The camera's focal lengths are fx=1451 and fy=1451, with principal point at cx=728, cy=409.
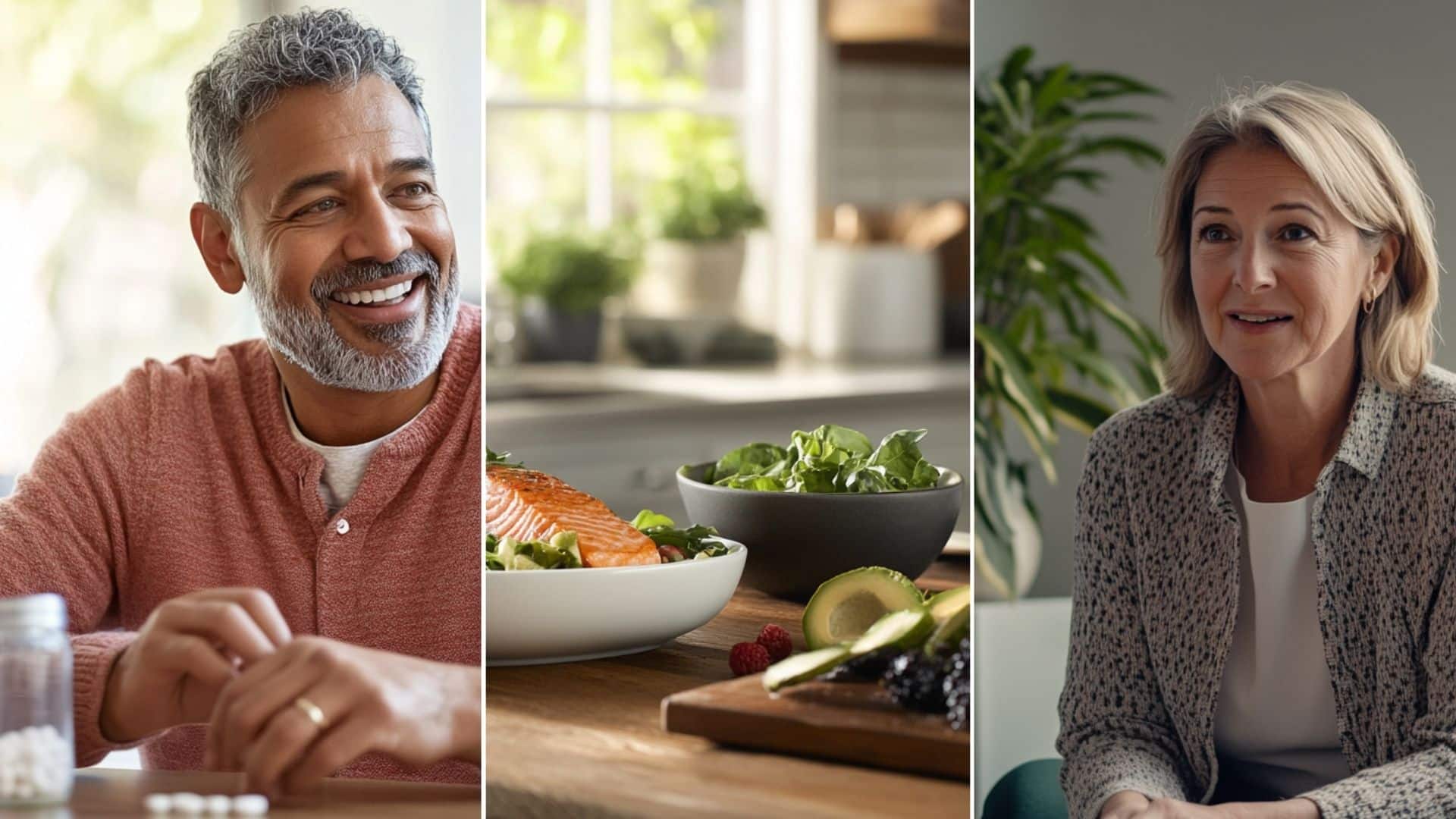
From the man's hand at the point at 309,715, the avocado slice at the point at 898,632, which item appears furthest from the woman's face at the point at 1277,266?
the man's hand at the point at 309,715

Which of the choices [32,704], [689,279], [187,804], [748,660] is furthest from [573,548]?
[689,279]

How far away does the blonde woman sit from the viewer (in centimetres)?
151

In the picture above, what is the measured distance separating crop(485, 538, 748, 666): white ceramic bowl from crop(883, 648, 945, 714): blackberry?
0.20 metres

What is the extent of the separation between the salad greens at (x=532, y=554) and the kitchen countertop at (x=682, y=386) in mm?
1435

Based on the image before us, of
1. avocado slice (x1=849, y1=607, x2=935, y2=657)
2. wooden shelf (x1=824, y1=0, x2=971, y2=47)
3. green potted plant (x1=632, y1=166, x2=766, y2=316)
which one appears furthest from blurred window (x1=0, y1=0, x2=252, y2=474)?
wooden shelf (x1=824, y1=0, x2=971, y2=47)

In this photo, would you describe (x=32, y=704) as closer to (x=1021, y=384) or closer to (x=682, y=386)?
(x=1021, y=384)

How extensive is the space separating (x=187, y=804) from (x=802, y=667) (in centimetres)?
62

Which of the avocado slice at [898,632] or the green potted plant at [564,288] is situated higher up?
the green potted plant at [564,288]

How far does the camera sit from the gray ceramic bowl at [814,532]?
62.0 inches

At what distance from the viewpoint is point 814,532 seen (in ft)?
5.17

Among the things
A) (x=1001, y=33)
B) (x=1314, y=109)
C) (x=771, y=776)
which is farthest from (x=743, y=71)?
(x=771, y=776)

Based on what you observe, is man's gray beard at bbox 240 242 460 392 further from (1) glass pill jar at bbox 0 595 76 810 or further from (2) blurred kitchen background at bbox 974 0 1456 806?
(2) blurred kitchen background at bbox 974 0 1456 806

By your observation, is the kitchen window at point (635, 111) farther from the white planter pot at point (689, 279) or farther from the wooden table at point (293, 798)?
the wooden table at point (293, 798)

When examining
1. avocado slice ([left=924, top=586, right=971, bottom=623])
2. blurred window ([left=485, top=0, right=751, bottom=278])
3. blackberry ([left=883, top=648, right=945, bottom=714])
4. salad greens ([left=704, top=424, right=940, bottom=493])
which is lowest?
blackberry ([left=883, top=648, right=945, bottom=714])
